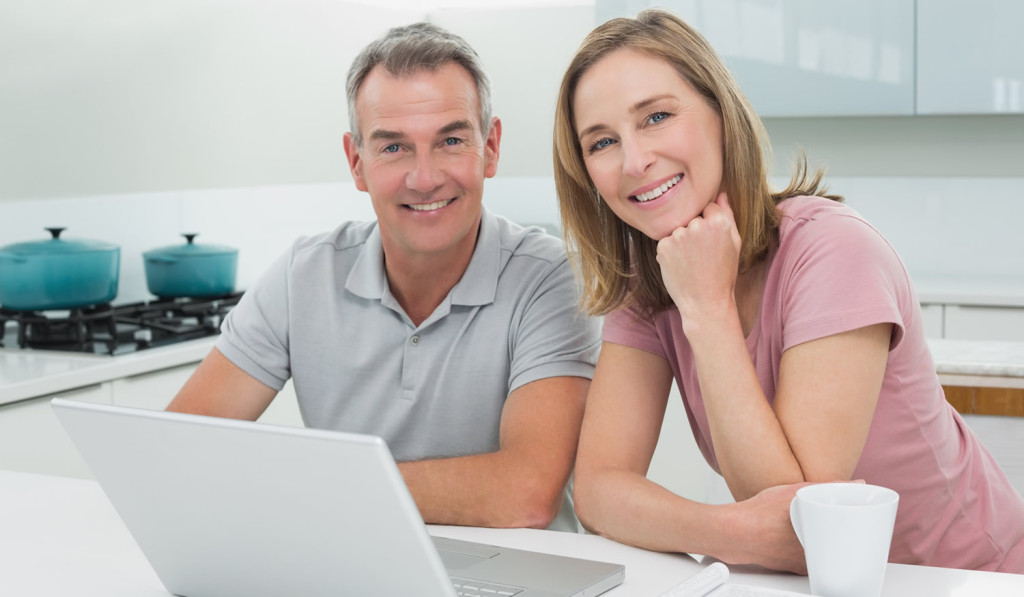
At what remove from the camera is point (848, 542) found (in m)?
0.94

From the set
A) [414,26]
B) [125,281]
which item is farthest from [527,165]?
[414,26]

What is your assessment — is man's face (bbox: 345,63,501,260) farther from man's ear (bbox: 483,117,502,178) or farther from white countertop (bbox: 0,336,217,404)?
white countertop (bbox: 0,336,217,404)

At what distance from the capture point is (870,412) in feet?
4.04

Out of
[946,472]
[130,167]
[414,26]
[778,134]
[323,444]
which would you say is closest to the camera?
[323,444]

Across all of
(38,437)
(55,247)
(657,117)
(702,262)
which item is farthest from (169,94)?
(702,262)

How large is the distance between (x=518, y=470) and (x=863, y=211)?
9.78 feet

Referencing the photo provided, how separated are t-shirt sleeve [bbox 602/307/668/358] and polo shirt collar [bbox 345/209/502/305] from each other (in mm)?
301

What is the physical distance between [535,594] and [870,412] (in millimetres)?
482

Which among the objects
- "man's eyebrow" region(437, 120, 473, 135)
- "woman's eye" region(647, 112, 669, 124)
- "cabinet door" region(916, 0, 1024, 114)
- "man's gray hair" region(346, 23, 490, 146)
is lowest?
"woman's eye" region(647, 112, 669, 124)

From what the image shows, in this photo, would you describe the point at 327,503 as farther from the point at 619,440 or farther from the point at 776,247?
the point at 776,247

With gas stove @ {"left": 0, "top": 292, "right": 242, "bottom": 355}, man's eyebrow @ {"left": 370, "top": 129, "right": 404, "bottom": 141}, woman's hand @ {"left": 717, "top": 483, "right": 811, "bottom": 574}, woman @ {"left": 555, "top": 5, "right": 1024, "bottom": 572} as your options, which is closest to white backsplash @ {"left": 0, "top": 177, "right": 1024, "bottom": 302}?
gas stove @ {"left": 0, "top": 292, "right": 242, "bottom": 355}

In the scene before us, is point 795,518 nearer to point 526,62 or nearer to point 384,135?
point 384,135

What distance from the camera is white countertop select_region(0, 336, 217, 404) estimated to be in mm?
2240

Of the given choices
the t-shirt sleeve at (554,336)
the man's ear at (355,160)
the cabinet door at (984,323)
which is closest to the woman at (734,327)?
the t-shirt sleeve at (554,336)
